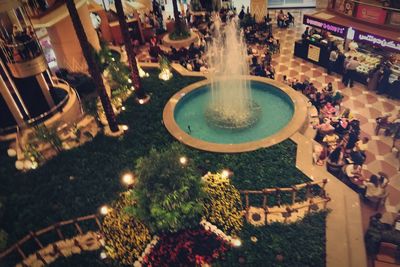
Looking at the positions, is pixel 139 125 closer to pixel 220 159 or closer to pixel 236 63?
pixel 220 159

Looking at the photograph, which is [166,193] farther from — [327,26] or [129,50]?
[327,26]

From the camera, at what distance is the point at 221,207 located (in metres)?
9.59

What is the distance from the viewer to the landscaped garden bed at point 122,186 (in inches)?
343

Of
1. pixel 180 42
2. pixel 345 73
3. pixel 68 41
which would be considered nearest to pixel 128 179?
pixel 68 41

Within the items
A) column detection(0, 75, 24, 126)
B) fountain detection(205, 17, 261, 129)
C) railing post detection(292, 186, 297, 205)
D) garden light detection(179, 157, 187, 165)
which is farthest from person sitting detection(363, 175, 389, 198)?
column detection(0, 75, 24, 126)

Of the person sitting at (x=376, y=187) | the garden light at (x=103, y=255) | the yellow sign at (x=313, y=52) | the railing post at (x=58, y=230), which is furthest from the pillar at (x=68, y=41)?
the person sitting at (x=376, y=187)

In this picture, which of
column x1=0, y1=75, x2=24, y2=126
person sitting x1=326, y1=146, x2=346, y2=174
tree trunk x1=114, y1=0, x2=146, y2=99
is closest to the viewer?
person sitting x1=326, y1=146, x2=346, y2=174

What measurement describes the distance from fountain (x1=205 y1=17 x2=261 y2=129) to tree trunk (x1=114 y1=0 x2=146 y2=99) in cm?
336

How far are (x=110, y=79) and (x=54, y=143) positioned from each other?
4.87m

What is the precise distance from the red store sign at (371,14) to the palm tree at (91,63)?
13.3 m

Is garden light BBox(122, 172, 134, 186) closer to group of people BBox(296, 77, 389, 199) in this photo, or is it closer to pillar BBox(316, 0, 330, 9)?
group of people BBox(296, 77, 389, 199)

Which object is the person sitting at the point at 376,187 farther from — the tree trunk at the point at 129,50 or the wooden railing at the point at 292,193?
the tree trunk at the point at 129,50

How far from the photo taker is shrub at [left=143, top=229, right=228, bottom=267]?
28.5 ft

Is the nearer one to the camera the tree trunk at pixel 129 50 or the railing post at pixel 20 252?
the railing post at pixel 20 252
